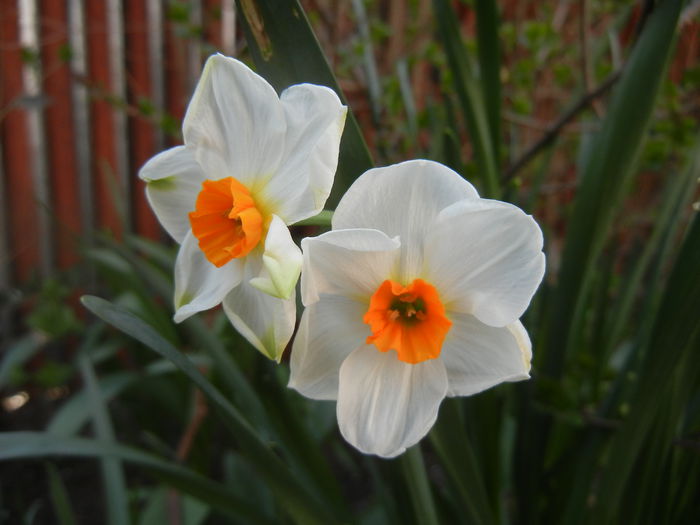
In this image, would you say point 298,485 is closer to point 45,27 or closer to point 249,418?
point 249,418

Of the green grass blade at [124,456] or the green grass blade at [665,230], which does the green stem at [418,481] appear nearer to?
the green grass blade at [124,456]

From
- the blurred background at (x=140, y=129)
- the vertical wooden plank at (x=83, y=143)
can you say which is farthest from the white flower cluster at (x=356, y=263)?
the vertical wooden plank at (x=83, y=143)

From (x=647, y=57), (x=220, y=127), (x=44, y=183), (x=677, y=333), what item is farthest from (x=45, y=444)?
(x=44, y=183)

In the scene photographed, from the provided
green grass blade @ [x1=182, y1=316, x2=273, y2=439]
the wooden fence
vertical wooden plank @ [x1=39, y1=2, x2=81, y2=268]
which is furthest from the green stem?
vertical wooden plank @ [x1=39, y1=2, x2=81, y2=268]

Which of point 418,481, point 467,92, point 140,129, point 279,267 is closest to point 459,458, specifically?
point 418,481

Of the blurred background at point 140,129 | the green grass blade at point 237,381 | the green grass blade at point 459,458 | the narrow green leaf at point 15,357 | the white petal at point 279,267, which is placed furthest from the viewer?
the narrow green leaf at point 15,357

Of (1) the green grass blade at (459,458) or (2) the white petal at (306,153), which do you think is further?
(1) the green grass blade at (459,458)
